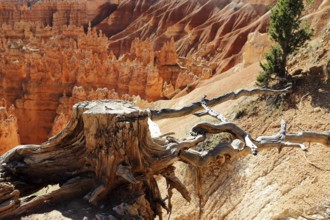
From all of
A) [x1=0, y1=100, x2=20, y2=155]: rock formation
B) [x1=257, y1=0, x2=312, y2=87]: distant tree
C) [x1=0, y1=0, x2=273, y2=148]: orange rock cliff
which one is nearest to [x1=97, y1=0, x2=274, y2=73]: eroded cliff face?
[x1=0, y1=0, x2=273, y2=148]: orange rock cliff

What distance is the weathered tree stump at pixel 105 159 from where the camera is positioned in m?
3.48

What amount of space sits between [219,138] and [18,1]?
7017 centimetres

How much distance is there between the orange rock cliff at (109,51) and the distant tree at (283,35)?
1222 cm

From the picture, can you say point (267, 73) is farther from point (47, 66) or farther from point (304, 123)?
point (47, 66)

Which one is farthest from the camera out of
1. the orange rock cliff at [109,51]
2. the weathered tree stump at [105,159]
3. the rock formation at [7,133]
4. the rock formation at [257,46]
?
the orange rock cliff at [109,51]

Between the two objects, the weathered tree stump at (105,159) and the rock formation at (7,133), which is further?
the rock formation at (7,133)

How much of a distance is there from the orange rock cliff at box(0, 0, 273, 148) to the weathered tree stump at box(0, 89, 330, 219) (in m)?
18.3

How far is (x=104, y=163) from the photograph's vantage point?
3576 millimetres

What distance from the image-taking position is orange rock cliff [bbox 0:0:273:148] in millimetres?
25391

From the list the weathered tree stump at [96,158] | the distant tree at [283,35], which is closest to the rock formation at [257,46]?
the distant tree at [283,35]

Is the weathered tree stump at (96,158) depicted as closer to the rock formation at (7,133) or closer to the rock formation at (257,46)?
the rock formation at (7,133)

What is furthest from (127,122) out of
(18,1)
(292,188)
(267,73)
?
(18,1)

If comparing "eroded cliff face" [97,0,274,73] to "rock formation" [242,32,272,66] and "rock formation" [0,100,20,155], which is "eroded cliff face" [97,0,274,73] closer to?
"rock formation" [242,32,272,66]

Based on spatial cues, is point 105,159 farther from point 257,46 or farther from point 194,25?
point 194,25
